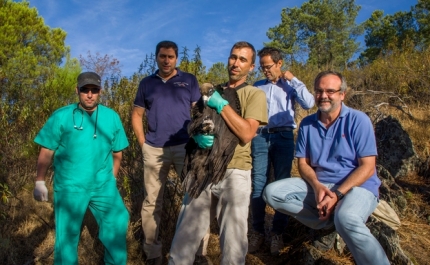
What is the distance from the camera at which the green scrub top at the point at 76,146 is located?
275cm

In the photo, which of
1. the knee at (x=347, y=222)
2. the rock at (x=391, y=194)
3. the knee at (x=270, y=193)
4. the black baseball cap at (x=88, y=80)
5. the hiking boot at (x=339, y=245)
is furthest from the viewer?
the rock at (x=391, y=194)

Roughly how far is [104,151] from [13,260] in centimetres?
175

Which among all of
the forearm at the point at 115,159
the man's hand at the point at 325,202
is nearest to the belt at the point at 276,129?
the man's hand at the point at 325,202

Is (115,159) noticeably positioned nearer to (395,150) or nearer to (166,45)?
(166,45)

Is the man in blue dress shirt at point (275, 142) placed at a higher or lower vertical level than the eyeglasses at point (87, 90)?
lower

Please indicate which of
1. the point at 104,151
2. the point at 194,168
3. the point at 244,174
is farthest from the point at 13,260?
the point at 244,174

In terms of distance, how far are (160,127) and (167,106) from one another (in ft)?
0.68

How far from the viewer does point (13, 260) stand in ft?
11.9

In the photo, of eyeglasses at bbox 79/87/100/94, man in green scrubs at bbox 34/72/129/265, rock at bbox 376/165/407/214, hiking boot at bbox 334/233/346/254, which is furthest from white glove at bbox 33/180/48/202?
rock at bbox 376/165/407/214

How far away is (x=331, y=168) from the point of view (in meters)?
3.01

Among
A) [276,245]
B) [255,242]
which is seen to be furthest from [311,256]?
[255,242]

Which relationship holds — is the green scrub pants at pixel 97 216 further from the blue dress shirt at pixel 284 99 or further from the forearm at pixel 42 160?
the blue dress shirt at pixel 284 99

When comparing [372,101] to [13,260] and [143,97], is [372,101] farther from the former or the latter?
[13,260]

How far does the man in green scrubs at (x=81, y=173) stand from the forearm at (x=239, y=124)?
1093 mm
